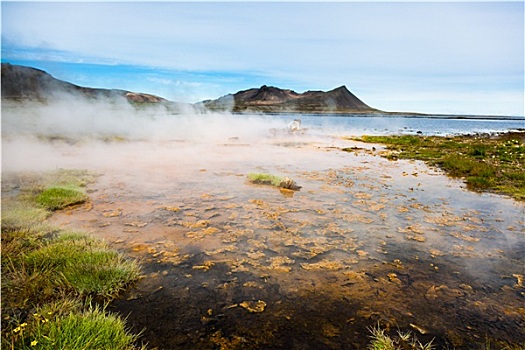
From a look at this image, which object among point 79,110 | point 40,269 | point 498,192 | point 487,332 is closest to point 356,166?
point 498,192

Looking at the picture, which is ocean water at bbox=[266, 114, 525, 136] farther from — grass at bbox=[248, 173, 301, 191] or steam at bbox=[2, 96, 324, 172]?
grass at bbox=[248, 173, 301, 191]

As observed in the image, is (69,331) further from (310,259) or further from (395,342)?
(310,259)

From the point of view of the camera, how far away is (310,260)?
590 cm

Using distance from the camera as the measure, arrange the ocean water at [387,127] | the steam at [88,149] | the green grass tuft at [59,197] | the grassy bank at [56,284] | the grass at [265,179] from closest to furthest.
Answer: the grassy bank at [56,284] → the green grass tuft at [59,197] → the grass at [265,179] → the steam at [88,149] → the ocean water at [387,127]

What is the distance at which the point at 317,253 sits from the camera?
619 centimetres

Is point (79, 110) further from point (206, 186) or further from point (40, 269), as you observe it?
point (40, 269)

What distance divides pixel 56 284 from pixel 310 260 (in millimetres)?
4167

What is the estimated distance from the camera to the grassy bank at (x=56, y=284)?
10.9 ft

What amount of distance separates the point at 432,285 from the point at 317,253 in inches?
80.3

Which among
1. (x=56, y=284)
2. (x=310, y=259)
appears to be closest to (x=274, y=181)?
(x=310, y=259)

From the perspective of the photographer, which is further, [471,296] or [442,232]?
[442,232]

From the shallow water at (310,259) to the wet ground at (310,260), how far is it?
0.02 m

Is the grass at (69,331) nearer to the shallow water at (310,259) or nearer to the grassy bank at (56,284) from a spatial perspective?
the grassy bank at (56,284)

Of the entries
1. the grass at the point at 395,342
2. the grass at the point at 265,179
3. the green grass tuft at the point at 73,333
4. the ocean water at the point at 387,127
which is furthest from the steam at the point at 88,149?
the ocean water at the point at 387,127
